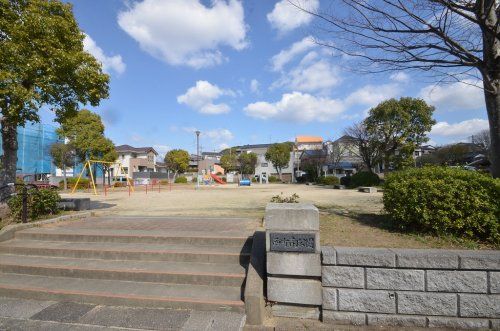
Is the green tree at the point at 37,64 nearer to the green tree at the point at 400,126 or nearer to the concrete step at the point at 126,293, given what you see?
the concrete step at the point at 126,293

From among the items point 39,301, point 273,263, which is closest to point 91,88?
point 39,301

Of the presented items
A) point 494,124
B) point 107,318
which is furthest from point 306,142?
point 107,318

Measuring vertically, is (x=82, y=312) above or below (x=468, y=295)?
below

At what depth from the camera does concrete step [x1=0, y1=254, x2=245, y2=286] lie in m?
4.09

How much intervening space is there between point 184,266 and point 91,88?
6362 mm

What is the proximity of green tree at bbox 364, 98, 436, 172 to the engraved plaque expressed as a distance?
93.0 ft

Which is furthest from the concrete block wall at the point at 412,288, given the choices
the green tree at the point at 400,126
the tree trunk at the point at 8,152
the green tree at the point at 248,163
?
the green tree at the point at 248,163

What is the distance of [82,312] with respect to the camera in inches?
143

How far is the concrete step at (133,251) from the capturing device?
15.0 feet

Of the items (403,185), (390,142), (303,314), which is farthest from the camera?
(390,142)

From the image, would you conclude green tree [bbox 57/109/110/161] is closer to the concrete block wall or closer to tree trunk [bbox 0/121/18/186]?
tree trunk [bbox 0/121/18/186]

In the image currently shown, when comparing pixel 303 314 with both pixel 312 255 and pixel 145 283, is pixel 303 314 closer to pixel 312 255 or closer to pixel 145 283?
pixel 312 255

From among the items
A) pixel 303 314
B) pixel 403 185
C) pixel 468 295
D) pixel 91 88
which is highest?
pixel 91 88

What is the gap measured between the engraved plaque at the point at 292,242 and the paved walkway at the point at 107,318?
0.90m
